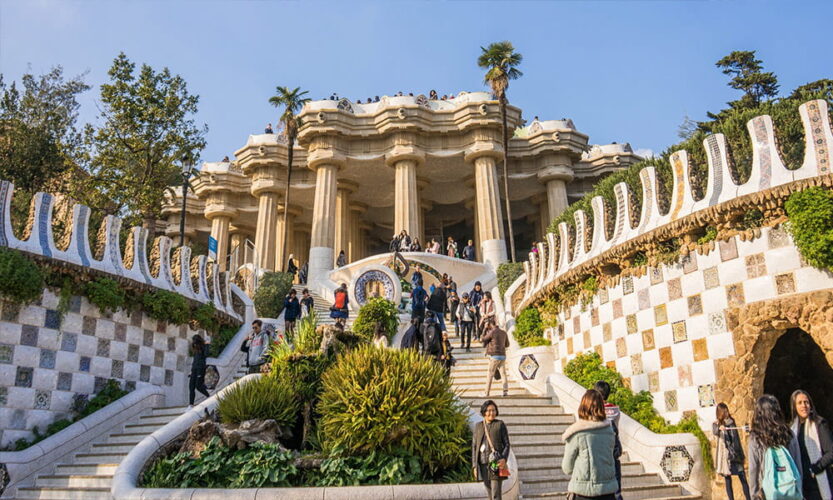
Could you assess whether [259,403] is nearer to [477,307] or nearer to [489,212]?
[477,307]

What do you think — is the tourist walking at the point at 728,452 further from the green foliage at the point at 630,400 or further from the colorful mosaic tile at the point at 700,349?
the colorful mosaic tile at the point at 700,349

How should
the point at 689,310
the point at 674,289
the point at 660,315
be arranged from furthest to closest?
the point at 660,315, the point at 674,289, the point at 689,310

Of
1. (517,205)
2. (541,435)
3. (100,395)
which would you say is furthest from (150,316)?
(517,205)

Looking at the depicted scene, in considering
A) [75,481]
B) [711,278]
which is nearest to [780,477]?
[711,278]

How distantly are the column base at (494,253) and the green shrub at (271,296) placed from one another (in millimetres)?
11490

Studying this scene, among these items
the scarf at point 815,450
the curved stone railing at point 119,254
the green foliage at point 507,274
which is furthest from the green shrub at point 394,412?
the green foliage at point 507,274

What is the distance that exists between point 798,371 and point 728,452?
4.21 m

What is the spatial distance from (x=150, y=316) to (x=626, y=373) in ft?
33.2

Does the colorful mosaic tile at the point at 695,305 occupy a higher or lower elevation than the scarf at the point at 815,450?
higher

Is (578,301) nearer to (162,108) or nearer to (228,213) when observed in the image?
(162,108)

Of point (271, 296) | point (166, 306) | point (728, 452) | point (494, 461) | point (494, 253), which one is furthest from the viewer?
point (494, 253)

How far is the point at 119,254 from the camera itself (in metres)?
14.0

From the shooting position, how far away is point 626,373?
12188 mm

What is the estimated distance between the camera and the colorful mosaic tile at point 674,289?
11.2m
